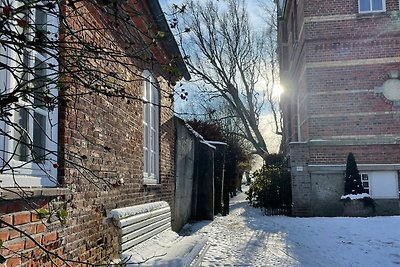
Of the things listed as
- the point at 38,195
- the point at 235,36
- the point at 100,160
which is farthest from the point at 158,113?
the point at 235,36

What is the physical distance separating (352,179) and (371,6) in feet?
20.0

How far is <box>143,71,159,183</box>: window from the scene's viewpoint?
842 centimetres

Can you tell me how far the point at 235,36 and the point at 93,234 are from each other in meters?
24.4

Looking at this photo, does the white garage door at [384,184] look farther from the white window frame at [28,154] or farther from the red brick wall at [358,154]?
the white window frame at [28,154]

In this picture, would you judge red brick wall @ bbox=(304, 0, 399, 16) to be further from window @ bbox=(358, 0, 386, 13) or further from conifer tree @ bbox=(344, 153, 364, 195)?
conifer tree @ bbox=(344, 153, 364, 195)

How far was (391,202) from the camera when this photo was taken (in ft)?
48.5

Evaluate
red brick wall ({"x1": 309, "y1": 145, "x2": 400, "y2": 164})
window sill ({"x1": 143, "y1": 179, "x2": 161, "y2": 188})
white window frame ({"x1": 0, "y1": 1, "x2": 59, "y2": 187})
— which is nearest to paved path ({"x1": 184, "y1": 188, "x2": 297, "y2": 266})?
window sill ({"x1": 143, "y1": 179, "x2": 161, "y2": 188})

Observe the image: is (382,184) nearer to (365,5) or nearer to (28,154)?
(365,5)

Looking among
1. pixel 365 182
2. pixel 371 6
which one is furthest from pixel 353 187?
pixel 371 6

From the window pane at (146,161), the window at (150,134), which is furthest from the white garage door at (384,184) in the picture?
the window pane at (146,161)

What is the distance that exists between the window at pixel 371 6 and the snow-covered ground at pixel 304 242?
7458 mm

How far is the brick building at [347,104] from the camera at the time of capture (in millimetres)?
15031

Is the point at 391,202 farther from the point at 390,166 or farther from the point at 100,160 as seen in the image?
the point at 100,160

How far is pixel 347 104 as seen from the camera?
15555 millimetres
